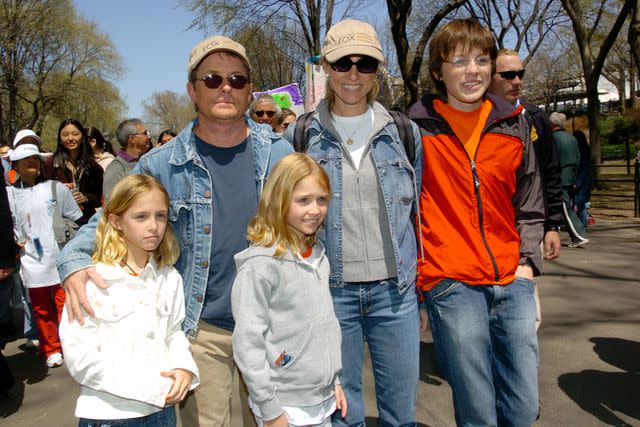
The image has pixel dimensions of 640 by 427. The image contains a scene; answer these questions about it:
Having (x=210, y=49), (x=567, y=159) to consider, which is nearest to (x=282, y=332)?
(x=210, y=49)

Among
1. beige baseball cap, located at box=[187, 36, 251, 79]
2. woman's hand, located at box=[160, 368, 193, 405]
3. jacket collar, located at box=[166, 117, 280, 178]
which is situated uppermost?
beige baseball cap, located at box=[187, 36, 251, 79]

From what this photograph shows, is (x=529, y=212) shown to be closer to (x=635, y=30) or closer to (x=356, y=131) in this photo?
(x=356, y=131)

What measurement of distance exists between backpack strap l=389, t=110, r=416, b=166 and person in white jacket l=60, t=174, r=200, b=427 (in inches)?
42.9

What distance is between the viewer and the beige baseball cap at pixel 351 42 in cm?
236

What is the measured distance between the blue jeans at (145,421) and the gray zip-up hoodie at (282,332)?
433 millimetres

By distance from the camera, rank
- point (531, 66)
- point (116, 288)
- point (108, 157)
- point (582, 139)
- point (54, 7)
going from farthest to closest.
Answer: point (531, 66)
point (54, 7)
point (582, 139)
point (108, 157)
point (116, 288)

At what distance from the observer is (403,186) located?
93.3 inches

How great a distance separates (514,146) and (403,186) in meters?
0.58

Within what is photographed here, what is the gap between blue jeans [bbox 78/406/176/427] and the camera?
6.53ft

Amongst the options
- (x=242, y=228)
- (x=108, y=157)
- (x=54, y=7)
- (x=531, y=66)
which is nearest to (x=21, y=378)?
(x=108, y=157)

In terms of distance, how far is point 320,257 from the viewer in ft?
7.39

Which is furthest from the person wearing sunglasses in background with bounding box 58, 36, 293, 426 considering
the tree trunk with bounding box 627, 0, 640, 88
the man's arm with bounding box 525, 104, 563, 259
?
the tree trunk with bounding box 627, 0, 640, 88

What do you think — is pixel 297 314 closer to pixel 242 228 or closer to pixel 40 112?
pixel 242 228

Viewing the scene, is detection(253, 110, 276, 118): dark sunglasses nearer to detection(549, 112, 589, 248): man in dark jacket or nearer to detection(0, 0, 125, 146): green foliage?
detection(549, 112, 589, 248): man in dark jacket
